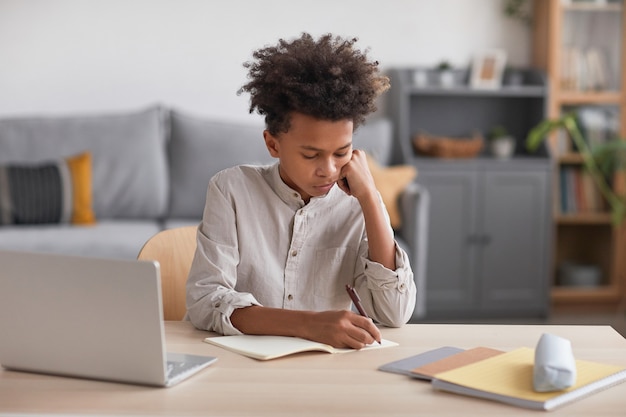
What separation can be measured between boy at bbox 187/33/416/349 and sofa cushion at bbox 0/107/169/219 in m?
2.56

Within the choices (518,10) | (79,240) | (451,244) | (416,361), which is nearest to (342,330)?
(416,361)

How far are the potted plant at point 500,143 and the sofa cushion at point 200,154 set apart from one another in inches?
45.3

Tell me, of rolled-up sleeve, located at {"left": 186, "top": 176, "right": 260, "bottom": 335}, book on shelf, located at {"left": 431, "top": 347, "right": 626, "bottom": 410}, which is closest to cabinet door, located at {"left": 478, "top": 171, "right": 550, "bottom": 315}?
rolled-up sleeve, located at {"left": 186, "top": 176, "right": 260, "bottom": 335}

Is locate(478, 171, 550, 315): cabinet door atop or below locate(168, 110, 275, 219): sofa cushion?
below

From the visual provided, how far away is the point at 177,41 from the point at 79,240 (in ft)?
4.38

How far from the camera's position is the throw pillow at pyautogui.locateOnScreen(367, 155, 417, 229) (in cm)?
415

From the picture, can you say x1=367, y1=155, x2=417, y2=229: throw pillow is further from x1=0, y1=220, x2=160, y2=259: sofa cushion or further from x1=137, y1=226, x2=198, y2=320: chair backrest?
x1=137, y1=226, x2=198, y2=320: chair backrest

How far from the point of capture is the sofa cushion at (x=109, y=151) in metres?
4.28

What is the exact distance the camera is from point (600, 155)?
4625 mm

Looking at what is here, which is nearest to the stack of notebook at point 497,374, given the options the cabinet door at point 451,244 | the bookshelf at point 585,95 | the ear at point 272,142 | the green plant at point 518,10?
the ear at point 272,142

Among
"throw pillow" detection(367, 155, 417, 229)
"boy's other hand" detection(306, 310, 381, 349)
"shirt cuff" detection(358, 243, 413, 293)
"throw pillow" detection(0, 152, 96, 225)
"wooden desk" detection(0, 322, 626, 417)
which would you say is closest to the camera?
"wooden desk" detection(0, 322, 626, 417)

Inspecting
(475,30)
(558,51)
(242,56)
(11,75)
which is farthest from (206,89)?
(558,51)

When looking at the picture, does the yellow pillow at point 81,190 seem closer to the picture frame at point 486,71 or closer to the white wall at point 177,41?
the white wall at point 177,41

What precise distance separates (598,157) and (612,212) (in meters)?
0.31
